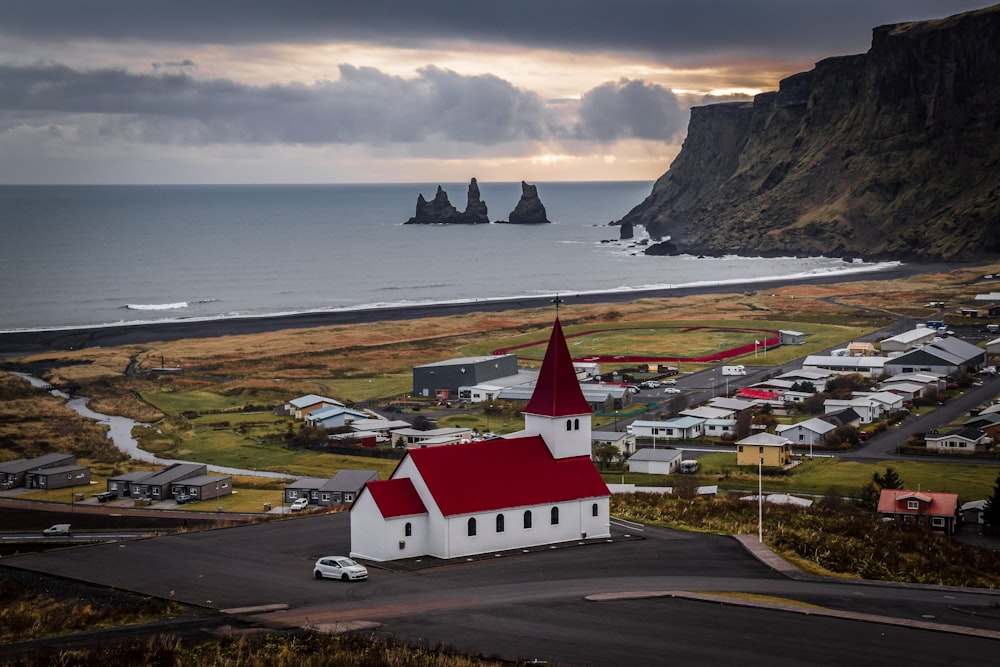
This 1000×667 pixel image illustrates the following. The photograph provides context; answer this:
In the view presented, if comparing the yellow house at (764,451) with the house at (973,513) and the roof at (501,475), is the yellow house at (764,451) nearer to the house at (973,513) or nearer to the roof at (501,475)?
the house at (973,513)

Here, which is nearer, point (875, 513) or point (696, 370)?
point (875, 513)

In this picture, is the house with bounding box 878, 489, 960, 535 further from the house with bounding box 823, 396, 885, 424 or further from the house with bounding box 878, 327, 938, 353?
the house with bounding box 878, 327, 938, 353

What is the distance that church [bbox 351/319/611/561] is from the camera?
3847 cm

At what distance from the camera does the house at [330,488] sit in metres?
54.3

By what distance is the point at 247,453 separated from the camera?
68.9 meters

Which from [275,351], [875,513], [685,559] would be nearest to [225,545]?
[685,559]

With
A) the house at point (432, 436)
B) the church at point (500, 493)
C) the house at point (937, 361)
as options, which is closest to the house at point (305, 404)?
the house at point (432, 436)

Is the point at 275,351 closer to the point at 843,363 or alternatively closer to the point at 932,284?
the point at 843,363

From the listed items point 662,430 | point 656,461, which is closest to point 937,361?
point 662,430

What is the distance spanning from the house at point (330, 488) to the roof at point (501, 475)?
13622 millimetres

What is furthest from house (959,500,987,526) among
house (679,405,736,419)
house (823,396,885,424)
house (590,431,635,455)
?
house (679,405,736,419)

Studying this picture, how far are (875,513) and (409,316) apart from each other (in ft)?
310

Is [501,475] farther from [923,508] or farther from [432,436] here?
[432,436]

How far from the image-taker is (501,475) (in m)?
40.1
